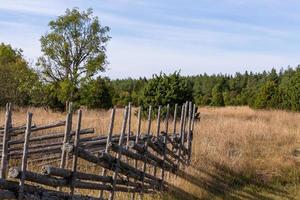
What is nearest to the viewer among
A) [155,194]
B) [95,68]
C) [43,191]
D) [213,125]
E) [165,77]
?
[43,191]

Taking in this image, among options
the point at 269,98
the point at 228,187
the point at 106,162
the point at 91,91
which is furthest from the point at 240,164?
the point at 269,98

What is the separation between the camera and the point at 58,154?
32.7ft

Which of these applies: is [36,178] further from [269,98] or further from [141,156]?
[269,98]

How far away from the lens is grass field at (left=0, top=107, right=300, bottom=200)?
9.25 m

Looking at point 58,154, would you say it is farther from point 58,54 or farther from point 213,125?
point 58,54

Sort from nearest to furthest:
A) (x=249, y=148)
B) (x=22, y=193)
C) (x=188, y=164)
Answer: (x=22, y=193), (x=188, y=164), (x=249, y=148)

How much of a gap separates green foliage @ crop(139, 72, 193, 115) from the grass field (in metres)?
3.45

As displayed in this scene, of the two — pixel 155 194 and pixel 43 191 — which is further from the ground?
pixel 43 191

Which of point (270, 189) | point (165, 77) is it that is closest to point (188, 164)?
point (270, 189)

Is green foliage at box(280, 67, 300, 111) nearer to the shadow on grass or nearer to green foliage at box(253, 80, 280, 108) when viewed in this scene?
green foliage at box(253, 80, 280, 108)

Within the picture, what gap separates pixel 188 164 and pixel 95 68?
46.6 feet

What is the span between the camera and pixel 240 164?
37.2 feet

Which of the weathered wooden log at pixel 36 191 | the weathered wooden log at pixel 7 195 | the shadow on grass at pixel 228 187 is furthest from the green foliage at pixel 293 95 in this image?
the weathered wooden log at pixel 7 195

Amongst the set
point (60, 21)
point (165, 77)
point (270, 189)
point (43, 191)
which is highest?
point (60, 21)
